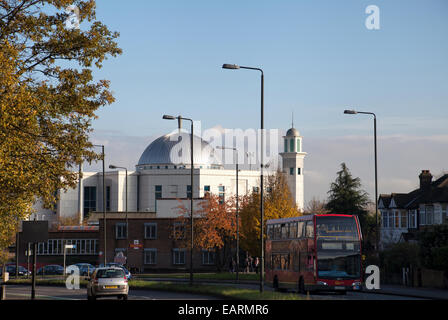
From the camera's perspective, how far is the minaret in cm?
15875

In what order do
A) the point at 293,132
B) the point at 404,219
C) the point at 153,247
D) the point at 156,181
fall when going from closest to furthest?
the point at 404,219
the point at 153,247
the point at 156,181
the point at 293,132

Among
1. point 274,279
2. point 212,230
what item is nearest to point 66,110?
point 274,279

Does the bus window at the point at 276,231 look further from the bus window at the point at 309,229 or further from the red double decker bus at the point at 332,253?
the bus window at the point at 309,229

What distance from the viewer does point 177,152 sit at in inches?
5615

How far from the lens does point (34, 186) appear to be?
89.5 feet

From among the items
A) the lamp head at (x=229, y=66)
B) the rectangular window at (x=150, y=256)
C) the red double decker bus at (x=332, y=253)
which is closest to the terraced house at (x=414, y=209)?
the rectangular window at (x=150, y=256)

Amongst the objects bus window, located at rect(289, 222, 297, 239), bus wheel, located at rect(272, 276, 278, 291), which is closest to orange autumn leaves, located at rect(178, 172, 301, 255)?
bus wheel, located at rect(272, 276, 278, 291)

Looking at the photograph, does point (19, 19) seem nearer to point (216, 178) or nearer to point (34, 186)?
point (34, 186)

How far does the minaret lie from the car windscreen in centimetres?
12553

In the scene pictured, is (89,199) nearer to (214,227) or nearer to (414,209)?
(214,227)

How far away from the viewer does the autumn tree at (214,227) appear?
7869 cm

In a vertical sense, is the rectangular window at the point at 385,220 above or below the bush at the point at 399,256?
above

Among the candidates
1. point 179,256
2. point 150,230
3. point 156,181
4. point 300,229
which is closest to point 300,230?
point 300,229

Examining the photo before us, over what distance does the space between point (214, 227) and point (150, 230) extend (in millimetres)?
9756
